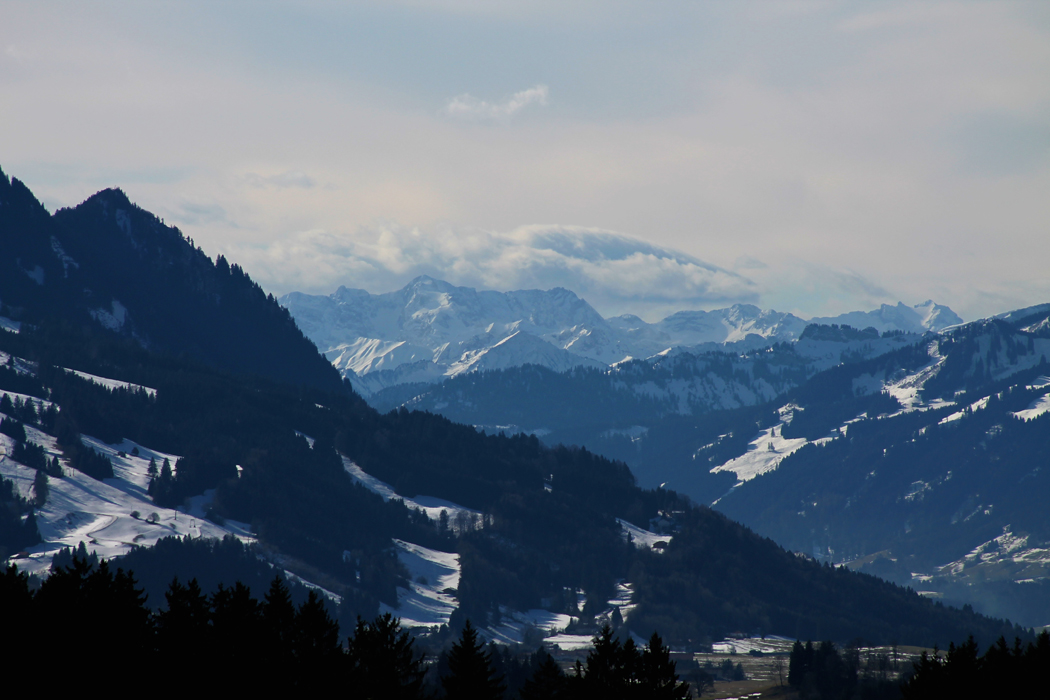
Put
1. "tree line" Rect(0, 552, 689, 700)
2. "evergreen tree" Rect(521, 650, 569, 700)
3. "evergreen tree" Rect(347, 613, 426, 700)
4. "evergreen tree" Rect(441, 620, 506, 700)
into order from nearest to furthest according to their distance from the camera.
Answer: "tree line" Rect(0, 552, 689, 700)
"evergreen tree" Rect(441, 620, 506, 700)
"evergreen tree" Rect(347, 613, 426, 700)
"evergreen tree" Rect(521, 650, 569, 700)

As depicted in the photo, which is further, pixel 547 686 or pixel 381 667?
pixel 547 686

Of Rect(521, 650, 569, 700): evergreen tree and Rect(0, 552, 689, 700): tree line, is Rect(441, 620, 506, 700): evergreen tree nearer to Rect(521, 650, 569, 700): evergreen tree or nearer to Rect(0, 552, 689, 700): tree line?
Rect(0, 552, 689, 700): tree line

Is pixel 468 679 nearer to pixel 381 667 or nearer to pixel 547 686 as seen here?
pixel 381 667

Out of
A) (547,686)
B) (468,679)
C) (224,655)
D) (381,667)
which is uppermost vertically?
(224,655)

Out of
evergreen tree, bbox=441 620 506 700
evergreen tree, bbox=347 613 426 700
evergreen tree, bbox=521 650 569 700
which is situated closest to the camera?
evergreen tree, bbox=441 620 506 700

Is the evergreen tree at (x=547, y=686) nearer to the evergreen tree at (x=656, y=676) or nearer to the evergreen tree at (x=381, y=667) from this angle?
the evergreen tree at (x=656, y=676)

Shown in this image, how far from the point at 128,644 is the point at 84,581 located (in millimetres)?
18654

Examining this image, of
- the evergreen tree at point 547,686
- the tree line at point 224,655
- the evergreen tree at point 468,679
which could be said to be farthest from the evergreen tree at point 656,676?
the evergreen tree at point 468,679

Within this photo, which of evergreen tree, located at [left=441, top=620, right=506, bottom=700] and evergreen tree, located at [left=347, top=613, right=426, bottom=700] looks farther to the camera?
evergreen tree, located at [left=347, top=613, right=426, bottom=700]

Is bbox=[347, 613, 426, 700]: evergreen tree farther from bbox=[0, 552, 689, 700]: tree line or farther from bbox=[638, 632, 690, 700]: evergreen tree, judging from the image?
bbox=[638, 632, 690, 700]: evergreen tree

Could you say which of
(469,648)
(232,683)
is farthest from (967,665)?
(232,683)

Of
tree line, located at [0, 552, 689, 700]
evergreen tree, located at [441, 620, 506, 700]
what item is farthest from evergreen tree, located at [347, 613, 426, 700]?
evergreen tree, located at [441, 620, 506, 700]

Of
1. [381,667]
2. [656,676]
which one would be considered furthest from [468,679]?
[656,676]

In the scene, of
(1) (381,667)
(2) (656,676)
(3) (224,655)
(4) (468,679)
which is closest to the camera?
(4) (468,679)
